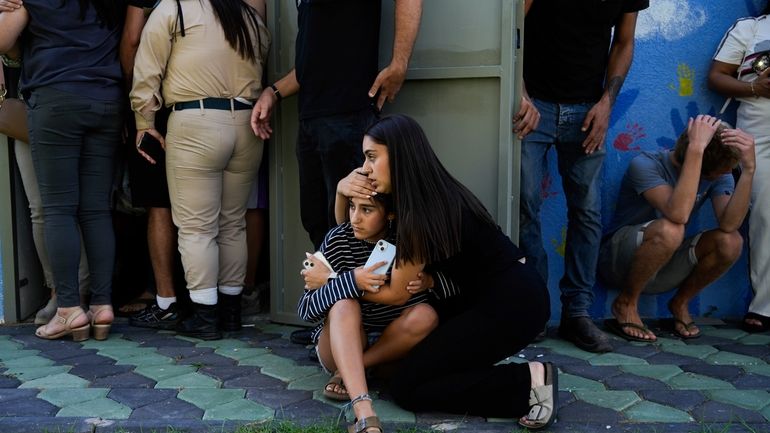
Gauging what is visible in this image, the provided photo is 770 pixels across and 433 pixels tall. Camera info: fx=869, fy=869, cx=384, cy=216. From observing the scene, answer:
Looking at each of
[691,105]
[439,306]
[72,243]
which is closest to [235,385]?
[439,306]

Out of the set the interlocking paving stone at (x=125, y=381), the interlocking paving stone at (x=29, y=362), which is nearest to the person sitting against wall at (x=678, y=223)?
the interlocking paving stone at (x=125, y=381)

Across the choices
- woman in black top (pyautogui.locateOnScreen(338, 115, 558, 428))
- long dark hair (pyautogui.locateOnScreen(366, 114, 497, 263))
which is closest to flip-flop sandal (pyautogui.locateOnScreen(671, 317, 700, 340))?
woman in black top (pyautogui.locateOnScreen(338, 115, 558, 428))

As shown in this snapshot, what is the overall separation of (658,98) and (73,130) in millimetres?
3282

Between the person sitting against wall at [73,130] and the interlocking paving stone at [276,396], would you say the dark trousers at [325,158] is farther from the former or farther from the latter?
the person sitting against wall at [73,130]

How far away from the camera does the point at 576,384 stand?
393cm

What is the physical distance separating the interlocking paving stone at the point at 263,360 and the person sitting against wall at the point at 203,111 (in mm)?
465

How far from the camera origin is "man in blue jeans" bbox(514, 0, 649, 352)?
14.8ft

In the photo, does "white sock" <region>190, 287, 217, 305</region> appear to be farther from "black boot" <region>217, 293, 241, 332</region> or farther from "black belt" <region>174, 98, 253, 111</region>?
"black belt" <region>174, 98, 253, 111</region>

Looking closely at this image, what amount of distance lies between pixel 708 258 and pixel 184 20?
312cm

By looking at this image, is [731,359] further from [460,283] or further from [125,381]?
[125,381]

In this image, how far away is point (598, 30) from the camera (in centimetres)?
454

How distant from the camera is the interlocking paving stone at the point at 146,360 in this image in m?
4.21

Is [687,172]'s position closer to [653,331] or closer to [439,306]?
[653,331]

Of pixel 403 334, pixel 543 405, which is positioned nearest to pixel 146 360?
pixel 403 334
